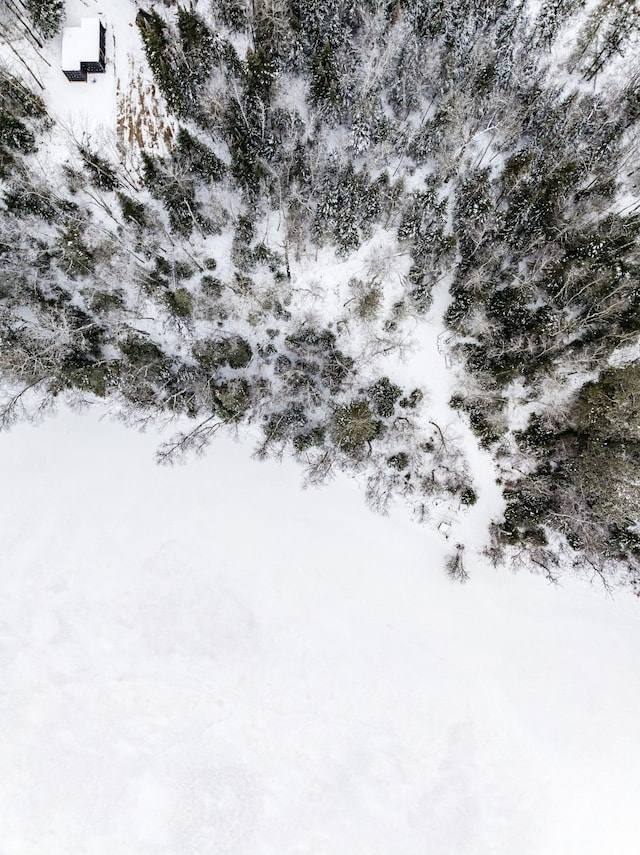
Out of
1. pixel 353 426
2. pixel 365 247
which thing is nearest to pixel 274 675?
pixel 353 426

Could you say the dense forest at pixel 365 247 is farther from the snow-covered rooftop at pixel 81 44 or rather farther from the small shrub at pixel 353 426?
the snow-covered rooftop at pixel 81 44

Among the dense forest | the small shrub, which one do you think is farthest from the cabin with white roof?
the small shrub

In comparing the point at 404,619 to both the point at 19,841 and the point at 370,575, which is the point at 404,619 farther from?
the point at 19,841

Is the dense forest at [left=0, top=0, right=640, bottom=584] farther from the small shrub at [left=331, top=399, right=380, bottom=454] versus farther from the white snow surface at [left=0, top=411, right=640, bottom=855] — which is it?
the white snow surface at [left=0, top=411, right=640, bottom=855]

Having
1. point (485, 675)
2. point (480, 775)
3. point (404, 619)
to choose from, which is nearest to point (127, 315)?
point (404, 619)

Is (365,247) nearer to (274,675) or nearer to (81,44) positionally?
(81,44)

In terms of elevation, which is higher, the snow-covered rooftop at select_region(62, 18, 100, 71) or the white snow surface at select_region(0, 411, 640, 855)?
the snow-covered rooftop at select_region(62, 18, 100, 71)

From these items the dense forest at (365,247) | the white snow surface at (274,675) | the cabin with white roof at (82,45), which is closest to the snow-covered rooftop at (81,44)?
the cabin with white roof at (82,45)
